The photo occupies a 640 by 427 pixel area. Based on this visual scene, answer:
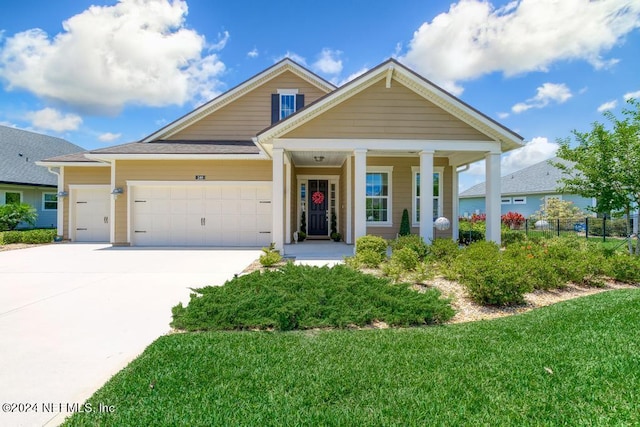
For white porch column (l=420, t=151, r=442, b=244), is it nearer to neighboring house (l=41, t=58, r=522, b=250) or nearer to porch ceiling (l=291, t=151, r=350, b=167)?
neighboring house (l=41, t=58, r=522, b=250)

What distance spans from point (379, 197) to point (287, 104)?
243 inches

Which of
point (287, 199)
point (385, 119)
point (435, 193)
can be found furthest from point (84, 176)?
point (435, 193)

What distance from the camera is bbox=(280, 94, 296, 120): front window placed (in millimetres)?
14398

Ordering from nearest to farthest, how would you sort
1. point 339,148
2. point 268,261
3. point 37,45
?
point 268,261 < point 339,148 < point 37,45

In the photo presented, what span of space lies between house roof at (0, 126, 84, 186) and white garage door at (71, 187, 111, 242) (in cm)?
473

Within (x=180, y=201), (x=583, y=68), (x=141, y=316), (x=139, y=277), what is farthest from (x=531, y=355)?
(x=583, y=68)

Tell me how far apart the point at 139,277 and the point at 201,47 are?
9711 mm

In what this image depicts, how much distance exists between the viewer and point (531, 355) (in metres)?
3.15

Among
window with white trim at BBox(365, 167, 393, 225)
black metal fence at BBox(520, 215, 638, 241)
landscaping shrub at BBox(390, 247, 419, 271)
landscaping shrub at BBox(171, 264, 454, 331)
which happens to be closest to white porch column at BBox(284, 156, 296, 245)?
window with white trim at BBox(365, 167, 393, 225)

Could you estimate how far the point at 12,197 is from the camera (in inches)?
674

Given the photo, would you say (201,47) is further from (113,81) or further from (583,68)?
(583,68)

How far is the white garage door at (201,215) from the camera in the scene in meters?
12.2

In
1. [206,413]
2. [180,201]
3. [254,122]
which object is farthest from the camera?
[254,122]

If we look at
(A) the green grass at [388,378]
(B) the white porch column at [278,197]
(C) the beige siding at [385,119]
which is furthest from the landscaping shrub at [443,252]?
(B) the white porch column at [278,197]
